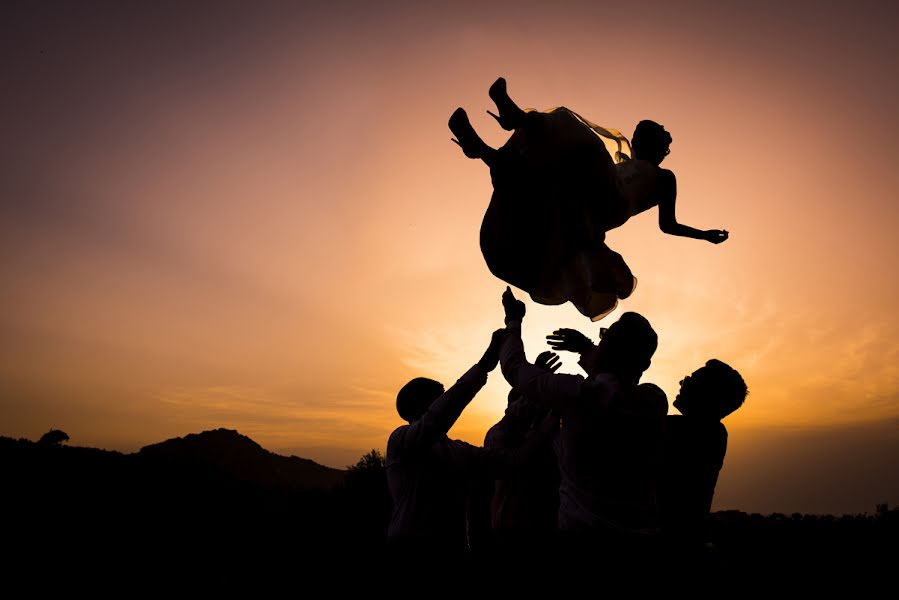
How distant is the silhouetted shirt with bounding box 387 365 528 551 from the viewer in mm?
3811

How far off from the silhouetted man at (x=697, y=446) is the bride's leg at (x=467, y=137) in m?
2.20

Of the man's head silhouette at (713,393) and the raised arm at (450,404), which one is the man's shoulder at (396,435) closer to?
the raised arm at (450,404)

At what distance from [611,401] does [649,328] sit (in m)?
0.57

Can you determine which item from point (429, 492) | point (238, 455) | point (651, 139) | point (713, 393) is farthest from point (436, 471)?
point (238, 455)

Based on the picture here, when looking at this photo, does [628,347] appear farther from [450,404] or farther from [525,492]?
[525,492]

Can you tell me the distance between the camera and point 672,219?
15.1 feet

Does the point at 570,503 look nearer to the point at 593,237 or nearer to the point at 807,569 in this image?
the point at 593,237

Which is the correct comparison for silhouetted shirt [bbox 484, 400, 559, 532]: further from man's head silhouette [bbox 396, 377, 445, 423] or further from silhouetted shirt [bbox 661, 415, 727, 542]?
silhouetted shirt [bbox 661, 415, 727, 542]

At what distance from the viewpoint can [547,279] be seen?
445 centimetres

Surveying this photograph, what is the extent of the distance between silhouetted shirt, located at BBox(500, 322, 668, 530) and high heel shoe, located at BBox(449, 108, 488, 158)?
5.35 feet

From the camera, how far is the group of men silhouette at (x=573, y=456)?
2.85 meters

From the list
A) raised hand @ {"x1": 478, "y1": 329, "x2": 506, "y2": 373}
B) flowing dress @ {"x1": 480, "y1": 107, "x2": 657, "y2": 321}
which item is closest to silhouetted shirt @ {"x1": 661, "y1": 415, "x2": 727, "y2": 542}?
flowing dress @ {"x1": 480, "y1": 107, "x2": 657, "y2": 321}

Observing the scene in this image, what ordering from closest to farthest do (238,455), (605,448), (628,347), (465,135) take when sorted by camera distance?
(605,448)
(628,347)
(465,135)
(238,455)

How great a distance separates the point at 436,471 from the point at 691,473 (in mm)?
1699
